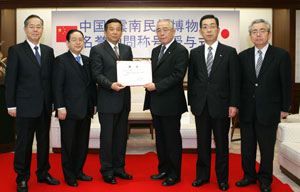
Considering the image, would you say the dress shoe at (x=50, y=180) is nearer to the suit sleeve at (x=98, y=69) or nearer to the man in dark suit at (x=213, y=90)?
the suit sleeve at (x=98, y=69)

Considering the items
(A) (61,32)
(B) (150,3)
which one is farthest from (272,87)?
(A) (61,32)

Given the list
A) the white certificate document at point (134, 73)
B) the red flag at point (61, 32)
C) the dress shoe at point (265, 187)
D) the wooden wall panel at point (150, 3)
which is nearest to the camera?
the dress shoe at point (265, 187)

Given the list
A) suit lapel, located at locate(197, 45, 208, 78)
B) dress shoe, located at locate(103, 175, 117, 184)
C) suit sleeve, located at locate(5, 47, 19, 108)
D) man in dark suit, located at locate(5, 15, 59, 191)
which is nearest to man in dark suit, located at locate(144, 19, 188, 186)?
suit lapel, located at locate(197, 45, 208, 78)

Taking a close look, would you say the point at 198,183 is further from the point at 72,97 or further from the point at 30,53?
the point at 30,53

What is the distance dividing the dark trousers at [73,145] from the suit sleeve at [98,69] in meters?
0.41

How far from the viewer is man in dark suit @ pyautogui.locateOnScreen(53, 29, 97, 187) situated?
286 centimetres

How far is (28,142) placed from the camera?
112 inches

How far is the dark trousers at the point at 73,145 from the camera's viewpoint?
2943mm

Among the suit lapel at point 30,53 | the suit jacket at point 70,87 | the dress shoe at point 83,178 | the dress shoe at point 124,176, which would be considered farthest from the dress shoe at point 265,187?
the suit lapel at point 30,53

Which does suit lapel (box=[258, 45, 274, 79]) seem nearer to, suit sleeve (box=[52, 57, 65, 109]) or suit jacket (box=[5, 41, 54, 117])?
suit sleeve (box=[52, 57, 65, 109])

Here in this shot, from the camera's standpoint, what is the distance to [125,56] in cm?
307

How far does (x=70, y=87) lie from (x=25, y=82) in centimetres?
39

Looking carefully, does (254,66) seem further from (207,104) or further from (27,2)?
(27,2)

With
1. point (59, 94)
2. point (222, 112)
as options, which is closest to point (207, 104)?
point (222, 112)
